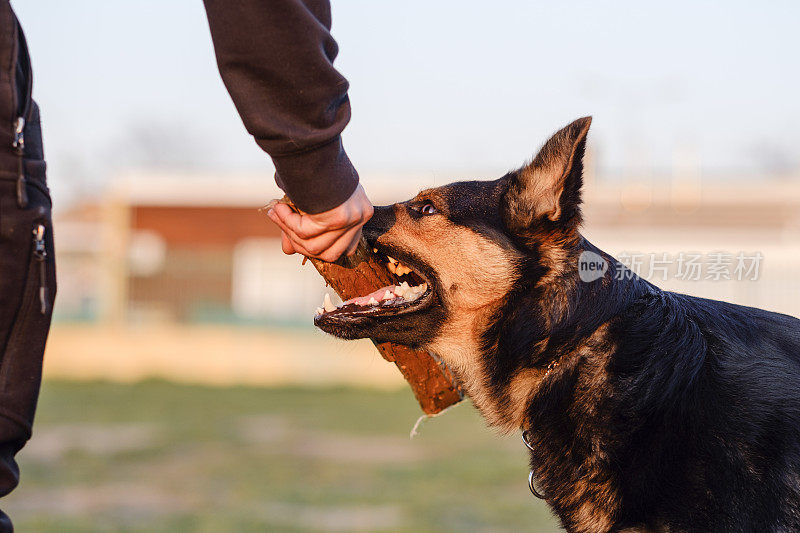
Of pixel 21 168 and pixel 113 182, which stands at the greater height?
pixel 21 168

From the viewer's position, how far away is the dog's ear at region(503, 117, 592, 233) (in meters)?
3.25

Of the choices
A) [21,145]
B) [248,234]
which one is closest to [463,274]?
[21,145]

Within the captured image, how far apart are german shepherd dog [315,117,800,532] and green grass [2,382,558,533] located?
3981 millimetres

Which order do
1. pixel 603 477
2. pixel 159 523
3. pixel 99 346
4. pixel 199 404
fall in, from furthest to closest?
pixel 99 346
pixel 199 404
pixel 159 523
pixel 603 477

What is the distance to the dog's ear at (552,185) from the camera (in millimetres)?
3248

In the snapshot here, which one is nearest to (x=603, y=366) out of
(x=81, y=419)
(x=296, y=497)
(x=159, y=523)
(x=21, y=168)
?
(x=21, y=168)

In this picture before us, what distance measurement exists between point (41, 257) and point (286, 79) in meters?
0.81

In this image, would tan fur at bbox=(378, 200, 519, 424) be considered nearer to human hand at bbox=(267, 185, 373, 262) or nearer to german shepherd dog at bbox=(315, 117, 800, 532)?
german shepherd dog at bbox=(315, 117, 800, 532)

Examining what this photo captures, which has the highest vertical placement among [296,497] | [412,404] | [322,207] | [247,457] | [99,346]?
[322,207]

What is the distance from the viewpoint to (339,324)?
3545 millimetres

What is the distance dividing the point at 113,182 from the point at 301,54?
24886 millimetres

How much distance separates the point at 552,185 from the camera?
340cm

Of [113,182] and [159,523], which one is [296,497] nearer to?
[159,523]

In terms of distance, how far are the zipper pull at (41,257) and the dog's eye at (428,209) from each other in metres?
1.73
